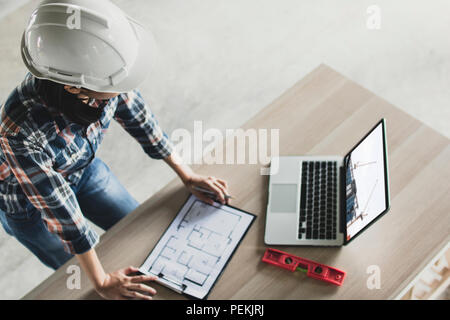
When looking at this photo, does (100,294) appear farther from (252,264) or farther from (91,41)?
(91,41)

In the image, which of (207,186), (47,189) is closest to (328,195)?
(207,186)

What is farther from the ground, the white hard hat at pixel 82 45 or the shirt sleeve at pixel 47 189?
the white hard hat at pixel 82 45

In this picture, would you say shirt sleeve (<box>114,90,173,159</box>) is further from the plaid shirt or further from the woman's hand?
the woman's hand

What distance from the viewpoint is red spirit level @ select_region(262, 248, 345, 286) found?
51.1 inches

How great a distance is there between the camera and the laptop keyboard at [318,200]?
1.38m

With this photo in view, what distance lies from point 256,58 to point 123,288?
1910 mm

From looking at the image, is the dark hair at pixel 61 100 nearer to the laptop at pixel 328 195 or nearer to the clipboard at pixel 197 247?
the clipboard at pixel 197 247

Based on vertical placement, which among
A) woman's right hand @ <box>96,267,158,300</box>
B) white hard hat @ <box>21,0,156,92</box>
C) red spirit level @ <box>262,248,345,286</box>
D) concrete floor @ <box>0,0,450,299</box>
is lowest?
woman's right hand @ <box>96,267,158,300</box>

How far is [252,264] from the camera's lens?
4.48 ft

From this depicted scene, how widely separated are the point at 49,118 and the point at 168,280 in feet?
1.84

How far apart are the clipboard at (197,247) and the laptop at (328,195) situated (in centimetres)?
11

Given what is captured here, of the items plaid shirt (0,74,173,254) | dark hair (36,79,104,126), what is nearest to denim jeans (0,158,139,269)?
plaid shirt (0,74,173,254)

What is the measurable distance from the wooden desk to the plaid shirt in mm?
184

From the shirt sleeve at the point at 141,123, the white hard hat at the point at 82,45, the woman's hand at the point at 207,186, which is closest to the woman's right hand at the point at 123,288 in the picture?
the woman's hand at the point at 207,186
